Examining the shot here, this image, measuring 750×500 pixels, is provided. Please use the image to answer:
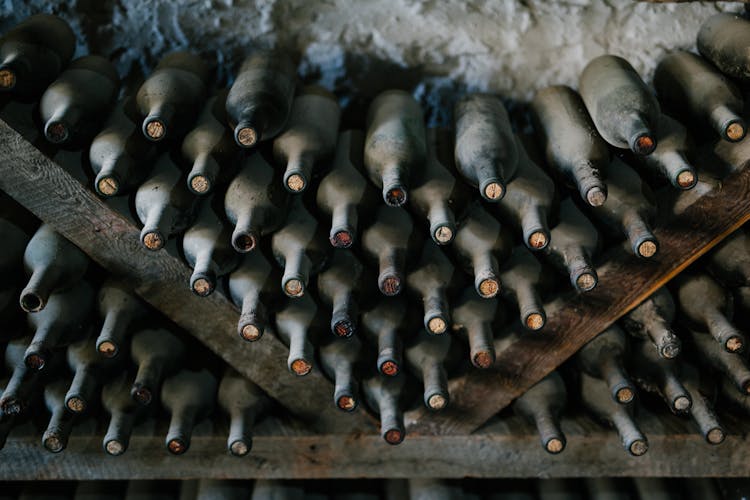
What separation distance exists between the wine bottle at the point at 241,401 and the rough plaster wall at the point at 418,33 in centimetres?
67

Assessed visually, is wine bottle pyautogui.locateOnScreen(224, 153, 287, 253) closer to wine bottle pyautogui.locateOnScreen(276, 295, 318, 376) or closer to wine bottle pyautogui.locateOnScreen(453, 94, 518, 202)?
wine bottle pyautogui.locateOnScreen(276, 295, 318, 376)

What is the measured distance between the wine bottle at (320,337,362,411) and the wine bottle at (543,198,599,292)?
0.38 metres

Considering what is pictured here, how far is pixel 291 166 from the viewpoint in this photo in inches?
46.6

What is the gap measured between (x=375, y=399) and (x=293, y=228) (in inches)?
13.8

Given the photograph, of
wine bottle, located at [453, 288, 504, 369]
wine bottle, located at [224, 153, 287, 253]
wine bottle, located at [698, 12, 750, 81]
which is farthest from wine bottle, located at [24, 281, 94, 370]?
wine bottle, located at [698, 12, 750, 81]

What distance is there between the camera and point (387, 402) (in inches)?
51.2

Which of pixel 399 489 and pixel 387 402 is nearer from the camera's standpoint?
pixel 387 402

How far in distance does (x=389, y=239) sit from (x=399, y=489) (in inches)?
24.9

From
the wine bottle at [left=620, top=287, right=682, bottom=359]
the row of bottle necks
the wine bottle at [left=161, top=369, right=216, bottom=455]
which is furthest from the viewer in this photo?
the row of bottle necks

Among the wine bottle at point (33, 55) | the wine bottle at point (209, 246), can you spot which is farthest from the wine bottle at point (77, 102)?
the wine bottle at point (209, 246)

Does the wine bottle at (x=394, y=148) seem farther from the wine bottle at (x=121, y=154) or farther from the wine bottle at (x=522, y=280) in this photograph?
the wine bottle at (x=121, y=154)

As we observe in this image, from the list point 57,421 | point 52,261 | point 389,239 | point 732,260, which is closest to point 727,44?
point 732,260

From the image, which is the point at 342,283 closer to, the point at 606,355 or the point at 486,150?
the point at 486,150

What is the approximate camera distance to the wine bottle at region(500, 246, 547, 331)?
4.00ft
